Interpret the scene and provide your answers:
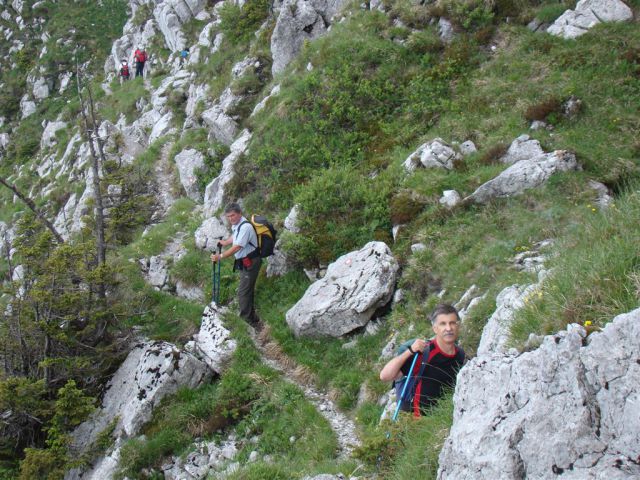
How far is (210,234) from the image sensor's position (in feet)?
49.0

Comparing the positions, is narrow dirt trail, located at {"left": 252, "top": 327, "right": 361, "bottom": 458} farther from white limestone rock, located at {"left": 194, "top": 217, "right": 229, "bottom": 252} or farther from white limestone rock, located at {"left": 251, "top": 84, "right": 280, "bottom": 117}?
white limestone rock, located at {"left": 251, "top": 84, "right": 280, "bottom": 117}

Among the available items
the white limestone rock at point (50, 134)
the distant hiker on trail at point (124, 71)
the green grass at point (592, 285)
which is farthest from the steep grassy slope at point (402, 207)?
the white limestone rock at point (50, 134)

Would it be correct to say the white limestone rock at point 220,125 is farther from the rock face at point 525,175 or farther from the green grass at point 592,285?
the green grass at point 592,285

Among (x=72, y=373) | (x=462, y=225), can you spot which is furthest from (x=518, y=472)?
(x=72, y=373)

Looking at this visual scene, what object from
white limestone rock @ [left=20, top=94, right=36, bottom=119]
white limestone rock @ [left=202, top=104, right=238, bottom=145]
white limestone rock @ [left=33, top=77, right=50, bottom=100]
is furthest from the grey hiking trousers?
white limestone rock @ [left=33, top=77, right=50, bottom=100]

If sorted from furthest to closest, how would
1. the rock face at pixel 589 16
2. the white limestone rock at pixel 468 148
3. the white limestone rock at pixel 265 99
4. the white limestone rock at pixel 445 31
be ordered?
the white limestone rock at pixel 265 99 < the white limestone rock at pixel 445 31 < the rock face at pixel 589 16 < the white limestone rock at pixel 468 148

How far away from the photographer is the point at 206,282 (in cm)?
1369

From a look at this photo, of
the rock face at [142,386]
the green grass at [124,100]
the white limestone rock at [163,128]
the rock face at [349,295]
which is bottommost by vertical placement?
the rock face at [349,295]

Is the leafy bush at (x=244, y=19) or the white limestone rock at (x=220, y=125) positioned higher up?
the leafy bush at (x=244, y=19)

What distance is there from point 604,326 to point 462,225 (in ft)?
20.2

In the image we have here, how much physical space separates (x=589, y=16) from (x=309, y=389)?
1306 cm

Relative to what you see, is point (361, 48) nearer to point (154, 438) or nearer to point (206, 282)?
point (206, 282)

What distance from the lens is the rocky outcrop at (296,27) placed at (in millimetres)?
20453

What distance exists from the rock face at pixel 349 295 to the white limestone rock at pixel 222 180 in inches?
274
